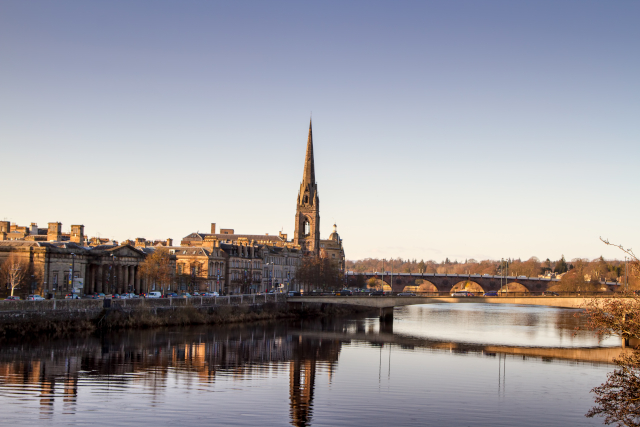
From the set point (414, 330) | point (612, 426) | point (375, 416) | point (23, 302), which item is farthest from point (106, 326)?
point (612, 426)

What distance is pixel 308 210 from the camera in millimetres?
191750

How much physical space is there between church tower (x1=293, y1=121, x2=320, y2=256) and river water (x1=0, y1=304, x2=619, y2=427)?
378 feet

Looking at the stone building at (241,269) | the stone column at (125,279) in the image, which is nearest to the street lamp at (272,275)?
the stone building at (241,269)

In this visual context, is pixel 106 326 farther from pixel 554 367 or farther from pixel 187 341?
pixel 554 367

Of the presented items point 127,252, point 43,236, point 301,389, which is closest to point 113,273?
point 127,252

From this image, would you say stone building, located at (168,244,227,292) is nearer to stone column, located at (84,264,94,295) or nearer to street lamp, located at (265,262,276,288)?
stone column, located at (84,264,94,295)

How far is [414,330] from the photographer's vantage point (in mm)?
86375

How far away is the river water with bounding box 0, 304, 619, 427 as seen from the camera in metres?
34.6

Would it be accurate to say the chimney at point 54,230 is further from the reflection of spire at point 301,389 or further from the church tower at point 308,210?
the church tower at point 308,210

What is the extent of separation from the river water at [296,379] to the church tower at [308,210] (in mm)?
115102

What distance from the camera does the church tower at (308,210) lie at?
190500mm

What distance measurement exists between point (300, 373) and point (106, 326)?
2872 centimetres

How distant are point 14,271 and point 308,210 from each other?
391ft

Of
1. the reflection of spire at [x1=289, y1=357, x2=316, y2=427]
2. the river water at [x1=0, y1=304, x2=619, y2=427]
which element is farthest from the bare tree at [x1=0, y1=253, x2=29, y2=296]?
the reflection of spire at [x1=289, y1=357, x2=316, y2=427]
